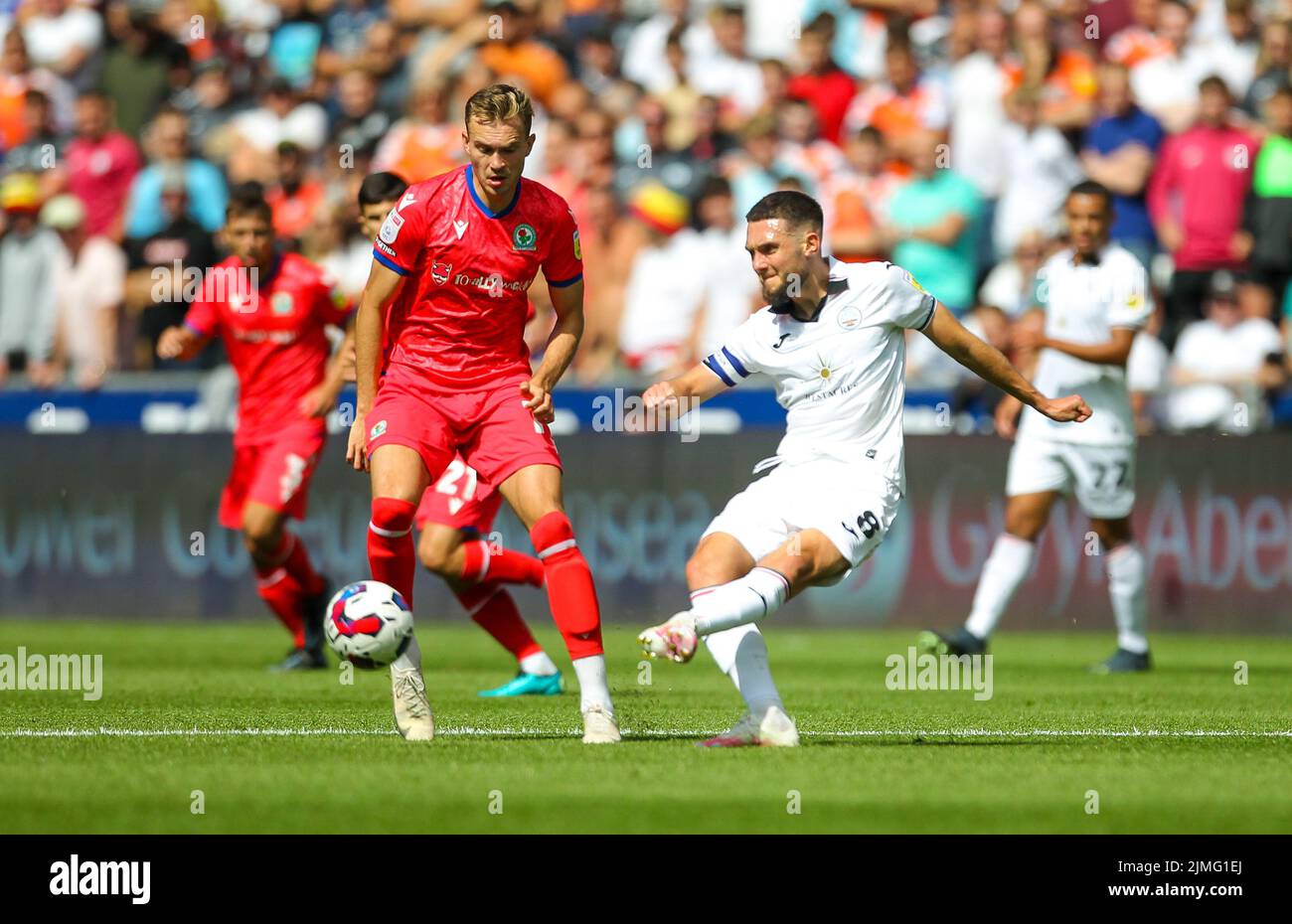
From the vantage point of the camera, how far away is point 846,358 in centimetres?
911

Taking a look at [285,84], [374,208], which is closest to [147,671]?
[374,208]

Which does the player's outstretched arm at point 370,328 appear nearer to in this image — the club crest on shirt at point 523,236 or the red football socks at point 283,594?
the club crest on shirt at point 523,236

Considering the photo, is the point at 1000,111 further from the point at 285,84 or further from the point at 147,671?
the point at 147,671

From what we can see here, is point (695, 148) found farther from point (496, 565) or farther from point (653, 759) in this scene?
point (653, 759)

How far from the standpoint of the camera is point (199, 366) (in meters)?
19.6

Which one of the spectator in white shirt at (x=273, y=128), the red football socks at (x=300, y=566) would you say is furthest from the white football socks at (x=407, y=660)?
the spectator in white shirt at (x=273, y=128)

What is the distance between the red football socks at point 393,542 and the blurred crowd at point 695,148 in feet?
27.1

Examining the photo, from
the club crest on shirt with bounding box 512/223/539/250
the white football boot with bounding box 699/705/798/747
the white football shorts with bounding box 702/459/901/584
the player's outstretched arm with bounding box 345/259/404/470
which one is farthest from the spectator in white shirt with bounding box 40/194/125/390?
the white football boot with bounding box 699/705/798/747

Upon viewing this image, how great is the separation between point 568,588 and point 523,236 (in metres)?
1.49

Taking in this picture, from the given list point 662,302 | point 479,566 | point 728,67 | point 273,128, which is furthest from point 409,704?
point 273,128

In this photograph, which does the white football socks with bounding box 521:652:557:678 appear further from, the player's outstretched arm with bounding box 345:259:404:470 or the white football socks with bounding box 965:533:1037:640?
the white football socks with bounding box 965:533:1037:640

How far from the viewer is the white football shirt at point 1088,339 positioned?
45.4ft
